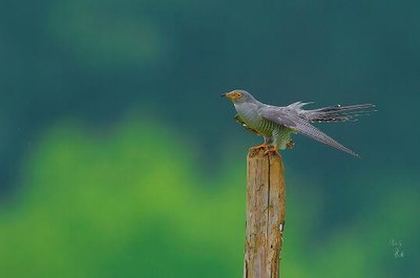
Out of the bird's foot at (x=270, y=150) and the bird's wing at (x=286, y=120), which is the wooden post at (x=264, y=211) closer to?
the bird's foot at (x=270, y=150)

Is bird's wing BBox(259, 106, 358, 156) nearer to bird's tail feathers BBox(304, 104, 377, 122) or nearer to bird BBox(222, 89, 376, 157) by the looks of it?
bird BBox(222, 89, 376, 157)

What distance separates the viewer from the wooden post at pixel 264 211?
488 centimetres

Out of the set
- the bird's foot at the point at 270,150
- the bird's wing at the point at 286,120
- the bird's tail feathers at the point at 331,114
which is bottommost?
the bird's foot at the point at 270,150

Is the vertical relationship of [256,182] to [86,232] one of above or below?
below

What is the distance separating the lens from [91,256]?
766cm

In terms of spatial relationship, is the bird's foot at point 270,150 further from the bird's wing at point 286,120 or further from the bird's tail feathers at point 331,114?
the bird's tail feathers at point 331,114

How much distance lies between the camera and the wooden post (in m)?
4.88

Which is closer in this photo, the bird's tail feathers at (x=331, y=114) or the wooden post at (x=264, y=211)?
the wooden post at (x=264, y=211)

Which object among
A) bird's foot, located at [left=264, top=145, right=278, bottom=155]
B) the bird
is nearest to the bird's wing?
the bird

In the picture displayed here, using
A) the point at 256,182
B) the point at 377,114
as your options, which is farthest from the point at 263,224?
the point at 377,114

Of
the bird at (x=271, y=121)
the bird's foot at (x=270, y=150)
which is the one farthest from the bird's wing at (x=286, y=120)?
the bird's foot at (x=270, y=150)

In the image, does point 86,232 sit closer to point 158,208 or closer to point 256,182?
point 158,208

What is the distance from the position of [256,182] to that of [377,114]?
106 inches

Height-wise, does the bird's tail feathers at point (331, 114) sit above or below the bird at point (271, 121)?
above
